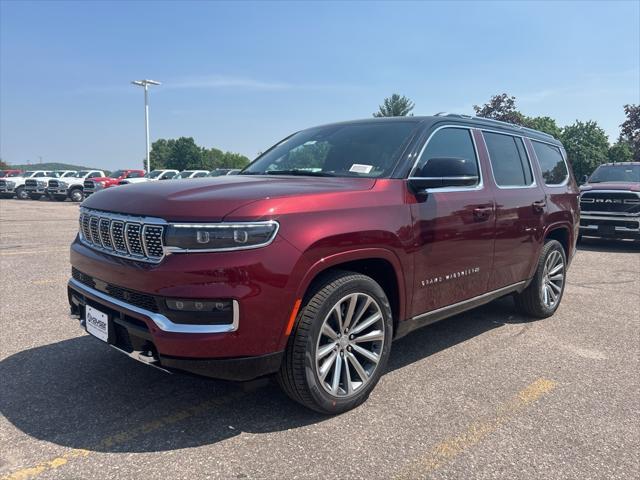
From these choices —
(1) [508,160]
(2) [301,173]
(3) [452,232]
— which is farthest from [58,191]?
(3) [452,232]

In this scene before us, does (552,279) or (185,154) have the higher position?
(185,154)

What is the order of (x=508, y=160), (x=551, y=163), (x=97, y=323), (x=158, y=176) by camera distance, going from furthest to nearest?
(x=158, y=176), (x=551, y=163), (x=508, y=160), (x=97, y=323)

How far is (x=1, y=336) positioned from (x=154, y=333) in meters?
2.59

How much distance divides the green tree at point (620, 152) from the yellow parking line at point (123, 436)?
4541 centimetres

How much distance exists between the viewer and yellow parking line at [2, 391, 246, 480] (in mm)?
2477

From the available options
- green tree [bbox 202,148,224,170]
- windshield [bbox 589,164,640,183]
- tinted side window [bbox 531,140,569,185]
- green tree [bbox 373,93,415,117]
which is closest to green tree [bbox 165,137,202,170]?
green tree [bbox 202,148,224,170]

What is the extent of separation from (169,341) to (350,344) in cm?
114

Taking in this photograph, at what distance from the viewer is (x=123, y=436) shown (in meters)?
2.82

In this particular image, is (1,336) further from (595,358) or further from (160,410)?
(595,358)

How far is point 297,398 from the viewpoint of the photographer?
2988mm

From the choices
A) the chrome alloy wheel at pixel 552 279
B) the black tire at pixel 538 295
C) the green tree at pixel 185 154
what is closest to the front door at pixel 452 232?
the black tire at pixel 538 295

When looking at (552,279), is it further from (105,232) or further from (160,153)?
(160,153)

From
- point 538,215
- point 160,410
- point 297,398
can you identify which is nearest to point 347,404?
point 297,398

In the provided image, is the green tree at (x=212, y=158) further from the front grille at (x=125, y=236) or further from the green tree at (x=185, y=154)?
the front grille at (x=125, y=236)
